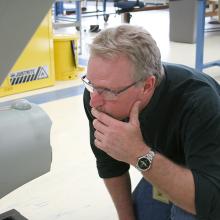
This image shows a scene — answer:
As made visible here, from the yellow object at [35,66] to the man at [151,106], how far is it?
8.51ft

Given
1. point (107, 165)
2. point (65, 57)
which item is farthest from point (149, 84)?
point (65, 57)

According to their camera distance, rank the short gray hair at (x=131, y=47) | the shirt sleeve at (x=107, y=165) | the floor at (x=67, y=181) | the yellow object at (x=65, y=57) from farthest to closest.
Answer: the yellow object at (x=65, y=57) → the floor at (x=67, y=181) → the shirt sleeve at (x=107, y=165) → the short gray hair at (x=131, y=47)

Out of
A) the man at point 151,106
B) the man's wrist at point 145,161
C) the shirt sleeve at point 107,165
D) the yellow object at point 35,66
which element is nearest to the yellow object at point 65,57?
the yellow object at point 35,66

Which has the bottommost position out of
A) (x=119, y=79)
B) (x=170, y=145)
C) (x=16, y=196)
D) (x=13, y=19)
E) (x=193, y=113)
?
(x=16, y=196)

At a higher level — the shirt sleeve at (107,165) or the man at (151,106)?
the man at (151,106)

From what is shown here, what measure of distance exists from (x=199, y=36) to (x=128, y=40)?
305 cm

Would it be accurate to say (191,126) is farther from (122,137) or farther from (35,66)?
(35,66)

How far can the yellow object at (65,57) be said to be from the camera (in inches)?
158

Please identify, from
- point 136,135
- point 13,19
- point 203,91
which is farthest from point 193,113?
point 13,19

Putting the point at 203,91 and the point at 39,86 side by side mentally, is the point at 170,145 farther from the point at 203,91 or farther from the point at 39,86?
the point at 39,86

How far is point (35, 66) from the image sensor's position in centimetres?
375

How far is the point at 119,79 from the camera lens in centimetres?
106

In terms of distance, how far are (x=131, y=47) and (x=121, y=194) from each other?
0.63 m

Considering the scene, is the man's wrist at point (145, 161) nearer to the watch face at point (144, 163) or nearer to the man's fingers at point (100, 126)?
the watch face at point (144, 163)
